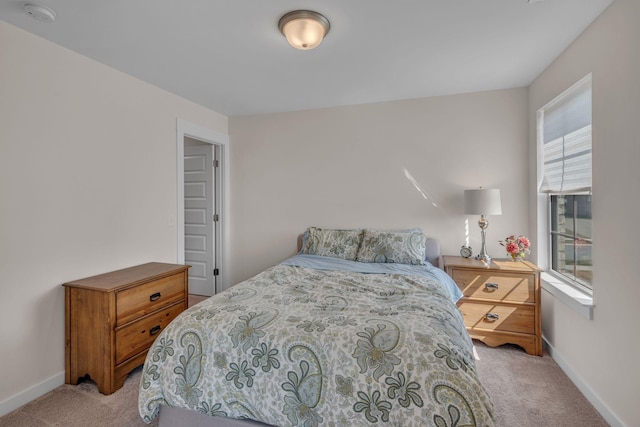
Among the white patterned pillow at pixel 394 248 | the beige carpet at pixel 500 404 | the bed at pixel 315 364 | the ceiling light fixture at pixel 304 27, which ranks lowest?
the beige carpet at pixel 500 404

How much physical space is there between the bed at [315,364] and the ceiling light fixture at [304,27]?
163 cm

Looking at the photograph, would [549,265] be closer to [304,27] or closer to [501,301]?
[501,301]

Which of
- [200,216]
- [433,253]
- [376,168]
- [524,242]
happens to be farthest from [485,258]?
[200,216]

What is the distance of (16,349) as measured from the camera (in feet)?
6.32

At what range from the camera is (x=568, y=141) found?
233cm

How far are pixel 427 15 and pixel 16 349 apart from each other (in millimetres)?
3336

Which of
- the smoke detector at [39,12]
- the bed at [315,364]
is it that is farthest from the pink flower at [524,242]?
the smoke detector at [39,12]

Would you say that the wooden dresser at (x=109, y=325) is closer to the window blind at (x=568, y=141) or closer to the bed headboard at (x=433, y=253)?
the bed headboard at (x=433, y=253)

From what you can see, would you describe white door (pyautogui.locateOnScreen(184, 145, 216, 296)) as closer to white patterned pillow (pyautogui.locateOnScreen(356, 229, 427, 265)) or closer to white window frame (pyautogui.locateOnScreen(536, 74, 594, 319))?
white patterned pillow (pyautogui.locateOnScreen(356, 229, 427, 265))

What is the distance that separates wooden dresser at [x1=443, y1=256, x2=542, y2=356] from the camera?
2.52 metres

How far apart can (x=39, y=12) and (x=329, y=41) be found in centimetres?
172

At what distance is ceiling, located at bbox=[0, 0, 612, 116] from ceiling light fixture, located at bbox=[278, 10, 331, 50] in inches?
1.7

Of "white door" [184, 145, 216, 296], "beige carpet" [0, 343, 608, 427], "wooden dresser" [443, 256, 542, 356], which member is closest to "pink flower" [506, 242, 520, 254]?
"wooden dresser" [443, 256, 542, 356]

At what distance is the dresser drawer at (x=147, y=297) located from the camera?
2.11 meters
